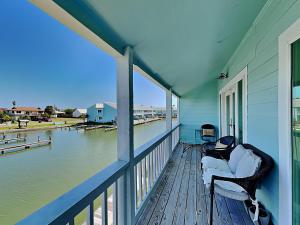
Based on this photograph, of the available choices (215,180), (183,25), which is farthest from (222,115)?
(183,25)

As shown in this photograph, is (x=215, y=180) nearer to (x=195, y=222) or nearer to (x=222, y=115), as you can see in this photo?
(x=195, y=222)

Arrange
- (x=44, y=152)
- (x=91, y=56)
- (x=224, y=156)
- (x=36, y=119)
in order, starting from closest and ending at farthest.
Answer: (x=36, y=119) < (x=44, y=152) < (x=91, y=56) < (x=224, y=156)

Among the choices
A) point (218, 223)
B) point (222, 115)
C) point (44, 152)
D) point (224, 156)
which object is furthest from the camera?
point (222, 115)

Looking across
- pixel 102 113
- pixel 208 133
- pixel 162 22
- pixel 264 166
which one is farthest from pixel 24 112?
pixel 208 133

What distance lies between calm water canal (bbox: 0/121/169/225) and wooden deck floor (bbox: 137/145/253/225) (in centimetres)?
115

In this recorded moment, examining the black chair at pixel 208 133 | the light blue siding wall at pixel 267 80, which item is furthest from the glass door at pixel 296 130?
the black chair at pixel 208 133

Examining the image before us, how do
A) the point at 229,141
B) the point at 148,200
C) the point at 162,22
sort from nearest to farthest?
the point at 162,22
the point at 148,200
the point at 229,141

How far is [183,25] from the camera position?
189 centimetres

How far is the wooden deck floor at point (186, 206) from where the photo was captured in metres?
2.26

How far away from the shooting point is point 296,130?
1.56 meters

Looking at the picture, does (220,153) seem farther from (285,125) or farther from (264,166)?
(285,125)

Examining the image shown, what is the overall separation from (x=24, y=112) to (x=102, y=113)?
1.20 metres

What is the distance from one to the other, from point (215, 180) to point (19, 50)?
242 centimetres

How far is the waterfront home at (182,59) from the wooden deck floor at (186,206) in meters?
0.01
